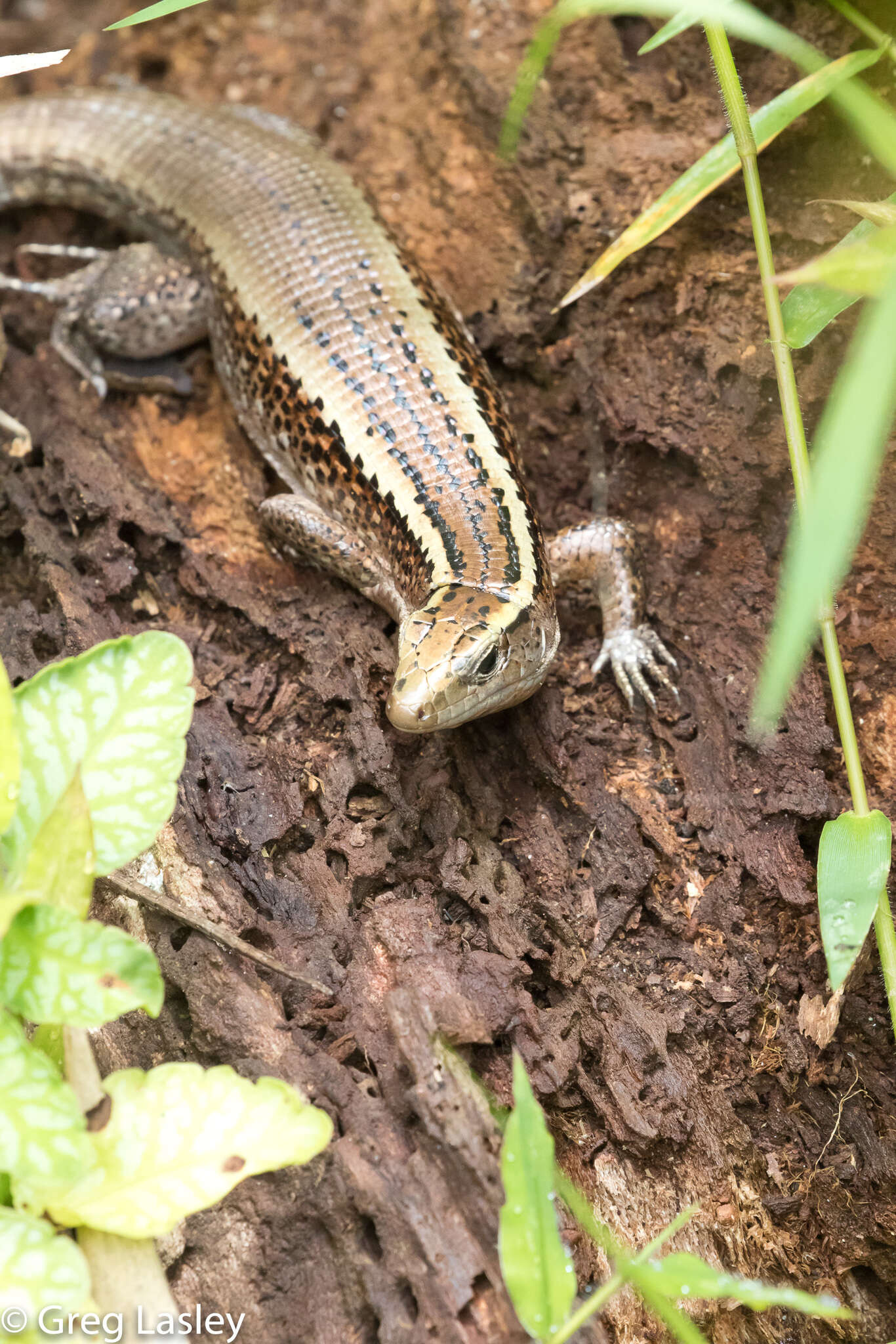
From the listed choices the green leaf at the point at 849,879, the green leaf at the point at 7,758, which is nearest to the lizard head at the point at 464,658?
the green leaf at the point at 849,879

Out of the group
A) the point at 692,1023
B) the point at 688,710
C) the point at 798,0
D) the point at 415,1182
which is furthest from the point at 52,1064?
the point at 798,0

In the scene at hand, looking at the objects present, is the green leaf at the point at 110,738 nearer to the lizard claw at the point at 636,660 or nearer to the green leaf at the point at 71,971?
the green leaf at the point at 71,971

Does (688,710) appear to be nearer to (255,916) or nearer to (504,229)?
(255,916)

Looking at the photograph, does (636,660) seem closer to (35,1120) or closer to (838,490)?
(838,490)

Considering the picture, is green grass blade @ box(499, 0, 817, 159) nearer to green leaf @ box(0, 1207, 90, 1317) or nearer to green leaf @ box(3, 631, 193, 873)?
green leaf @ box(3, 631, 193, 873)

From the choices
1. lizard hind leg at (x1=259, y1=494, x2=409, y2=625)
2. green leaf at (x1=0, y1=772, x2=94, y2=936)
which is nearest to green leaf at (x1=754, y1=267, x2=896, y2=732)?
green leaf at (x1=0, y1=772, x2=94, y2=936)
